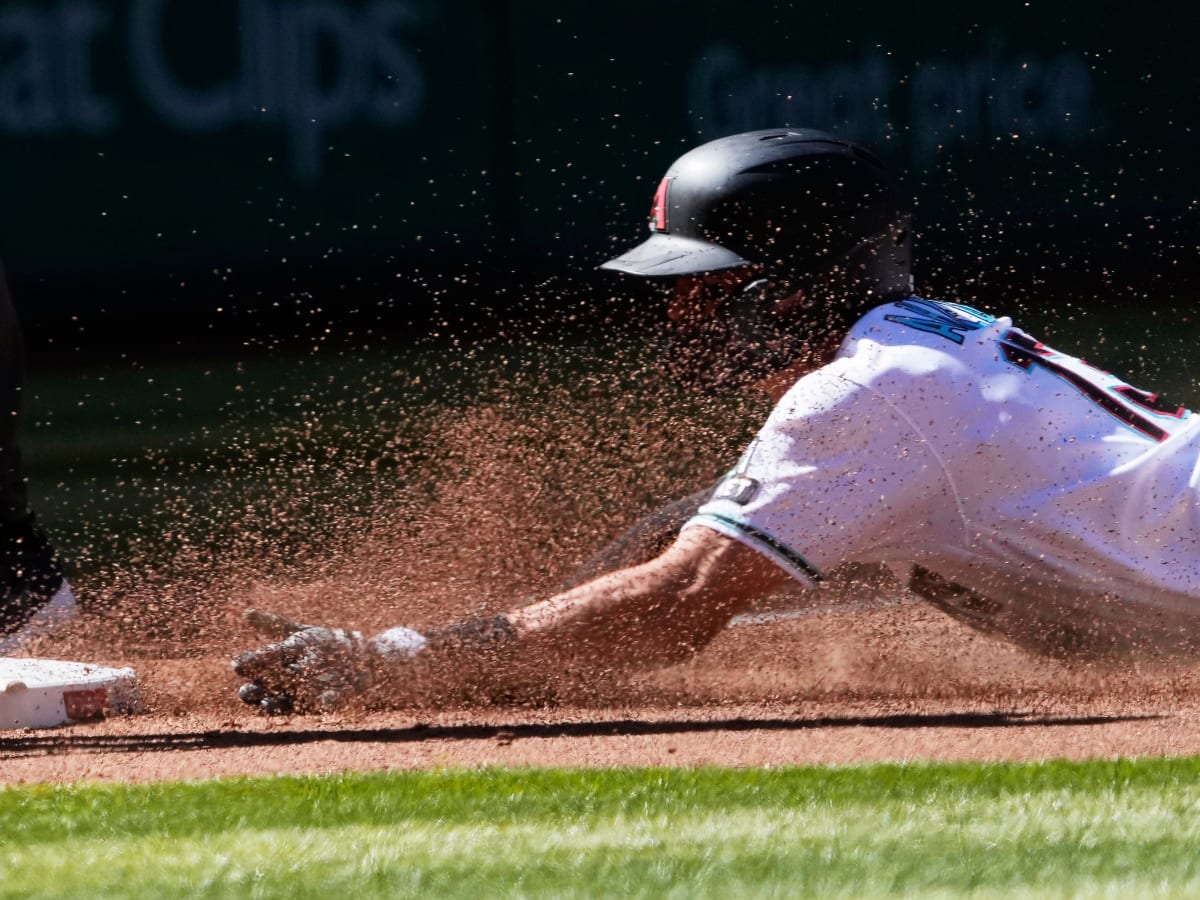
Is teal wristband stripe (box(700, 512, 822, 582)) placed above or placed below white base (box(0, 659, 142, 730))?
above

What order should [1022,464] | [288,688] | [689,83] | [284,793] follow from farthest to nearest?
[689,83]
[288,688]
[1022,464]
[284,793]

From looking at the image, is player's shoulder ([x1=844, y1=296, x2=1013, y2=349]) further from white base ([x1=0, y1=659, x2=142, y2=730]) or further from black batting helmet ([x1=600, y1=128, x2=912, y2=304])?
white base ([x1=0, y1=659, x2=142, y2=730])

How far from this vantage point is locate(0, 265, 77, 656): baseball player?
14.0ft

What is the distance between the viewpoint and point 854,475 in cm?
322

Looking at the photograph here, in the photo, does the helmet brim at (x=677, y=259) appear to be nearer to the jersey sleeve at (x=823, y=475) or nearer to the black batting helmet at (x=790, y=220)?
the black batting helmet at (x=790, y=220)

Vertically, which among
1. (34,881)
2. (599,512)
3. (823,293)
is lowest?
(599,512)

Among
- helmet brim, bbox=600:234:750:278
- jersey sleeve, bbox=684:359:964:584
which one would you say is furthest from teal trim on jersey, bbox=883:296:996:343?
helmet brim, bbox=600:234:750:278

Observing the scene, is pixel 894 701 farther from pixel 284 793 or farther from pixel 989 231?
pixel 989 231

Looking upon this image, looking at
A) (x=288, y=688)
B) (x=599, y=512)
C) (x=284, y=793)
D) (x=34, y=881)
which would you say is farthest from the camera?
(x=599, y=512)

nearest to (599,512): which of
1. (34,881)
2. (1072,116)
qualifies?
(34,881)

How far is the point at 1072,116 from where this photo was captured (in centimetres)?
805

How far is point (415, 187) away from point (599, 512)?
11.4 ft

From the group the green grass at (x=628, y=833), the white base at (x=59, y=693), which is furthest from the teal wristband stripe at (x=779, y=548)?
the white base at (x=59, y=693)

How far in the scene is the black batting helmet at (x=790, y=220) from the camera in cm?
364
